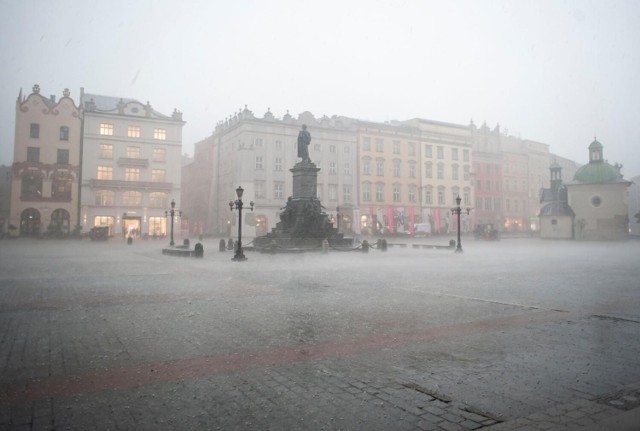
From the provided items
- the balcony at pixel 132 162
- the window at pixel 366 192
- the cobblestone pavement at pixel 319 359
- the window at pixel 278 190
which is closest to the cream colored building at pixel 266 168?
the window at pixel 278 190

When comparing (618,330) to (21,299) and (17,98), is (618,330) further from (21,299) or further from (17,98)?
(17,98)

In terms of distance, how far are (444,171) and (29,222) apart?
185 ft

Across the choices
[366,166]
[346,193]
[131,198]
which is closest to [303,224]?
[346,193]

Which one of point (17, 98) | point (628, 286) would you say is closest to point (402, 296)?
point (628, 286)

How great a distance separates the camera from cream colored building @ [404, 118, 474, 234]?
224 ft

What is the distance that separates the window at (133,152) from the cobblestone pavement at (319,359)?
47924mm

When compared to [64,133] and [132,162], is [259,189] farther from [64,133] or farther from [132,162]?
[64,133]

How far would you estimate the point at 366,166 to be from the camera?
209 feet

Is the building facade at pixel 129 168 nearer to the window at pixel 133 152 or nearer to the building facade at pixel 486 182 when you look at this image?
the window at pixel 133 152

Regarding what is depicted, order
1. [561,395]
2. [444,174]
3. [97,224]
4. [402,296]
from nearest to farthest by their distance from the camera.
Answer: [561,395]
[402,296]
[97,224]
[444,174]

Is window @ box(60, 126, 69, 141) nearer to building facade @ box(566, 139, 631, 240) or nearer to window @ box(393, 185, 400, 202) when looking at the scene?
window @ box(393, 185, 400, 202)

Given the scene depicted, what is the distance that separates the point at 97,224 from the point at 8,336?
51115 millimetres

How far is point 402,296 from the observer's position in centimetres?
1017

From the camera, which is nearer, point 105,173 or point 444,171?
point 105,173
